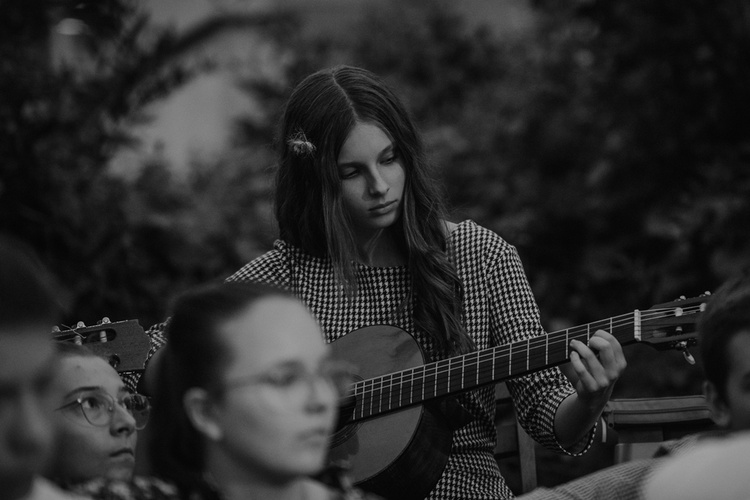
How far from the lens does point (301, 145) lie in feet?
9.79

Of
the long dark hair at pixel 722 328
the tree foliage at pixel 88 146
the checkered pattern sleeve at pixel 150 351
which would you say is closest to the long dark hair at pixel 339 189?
the checkered pattern sleeve at pixel 150 351

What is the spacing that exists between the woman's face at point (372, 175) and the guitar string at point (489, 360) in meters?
0.42

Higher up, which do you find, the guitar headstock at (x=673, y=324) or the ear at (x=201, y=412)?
the guitar headstock at (x=673, y=324)

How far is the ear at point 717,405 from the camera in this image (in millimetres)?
1651

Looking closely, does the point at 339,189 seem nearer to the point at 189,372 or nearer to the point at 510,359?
the point at 510,359

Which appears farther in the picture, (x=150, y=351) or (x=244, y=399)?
(x=150, y=351)

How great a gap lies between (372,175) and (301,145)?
29 cm

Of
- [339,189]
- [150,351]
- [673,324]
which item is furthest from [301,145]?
[673,324]

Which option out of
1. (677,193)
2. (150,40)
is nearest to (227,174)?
(150,40)

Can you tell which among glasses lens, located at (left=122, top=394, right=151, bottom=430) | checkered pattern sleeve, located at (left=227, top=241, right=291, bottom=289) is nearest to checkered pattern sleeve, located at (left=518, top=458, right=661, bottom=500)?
glasses lens, located at (left=122, top=394, right=151, bottom=430)

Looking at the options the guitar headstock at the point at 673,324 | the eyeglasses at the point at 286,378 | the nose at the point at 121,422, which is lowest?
the eyeglasses at the point at 286,378

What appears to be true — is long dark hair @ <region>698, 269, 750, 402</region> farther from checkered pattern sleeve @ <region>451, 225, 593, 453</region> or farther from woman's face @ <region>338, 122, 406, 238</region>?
woman's face @ <region>338, 122, 406, 238</region>

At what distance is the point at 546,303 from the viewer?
5488 millimetres

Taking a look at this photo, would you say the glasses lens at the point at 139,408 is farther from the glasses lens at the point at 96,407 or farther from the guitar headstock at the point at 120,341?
the guitar headstock at the point at 120,341
